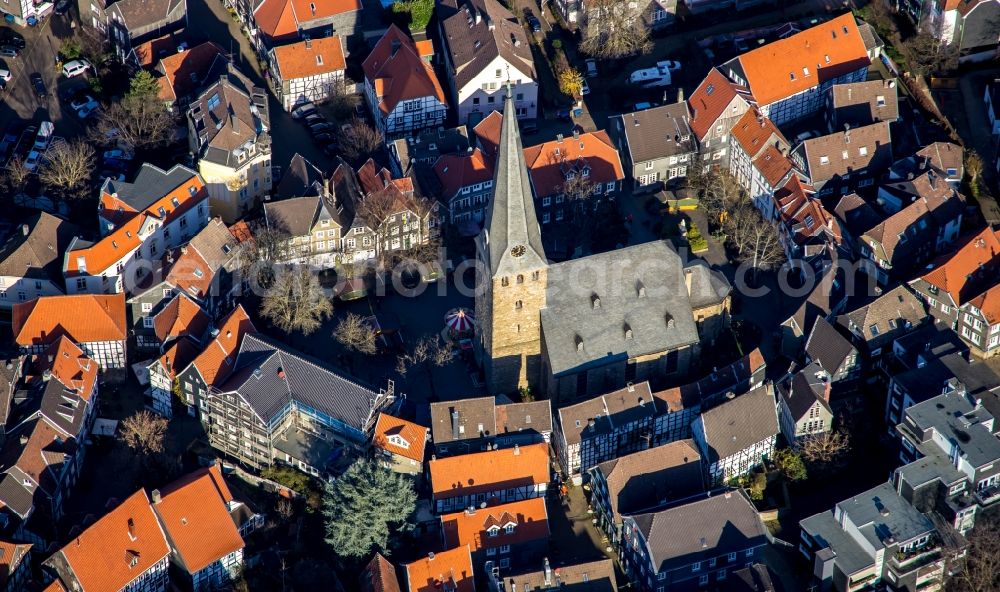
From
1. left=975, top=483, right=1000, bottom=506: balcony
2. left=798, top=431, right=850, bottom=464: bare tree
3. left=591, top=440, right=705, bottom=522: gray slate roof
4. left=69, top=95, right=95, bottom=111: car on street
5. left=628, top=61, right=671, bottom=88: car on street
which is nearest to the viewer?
left=591, top=440, right=705, bottom=522: gray slate roof

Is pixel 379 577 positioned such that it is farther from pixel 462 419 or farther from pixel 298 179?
pixel 298 179

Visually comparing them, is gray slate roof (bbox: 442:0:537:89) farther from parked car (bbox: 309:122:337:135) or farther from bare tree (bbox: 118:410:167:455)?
bare tree (bbox: 118:410:167:455)

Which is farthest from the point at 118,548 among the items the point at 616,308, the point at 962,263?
the point at 962,263

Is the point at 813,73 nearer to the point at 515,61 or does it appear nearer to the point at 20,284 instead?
the point at 515,61

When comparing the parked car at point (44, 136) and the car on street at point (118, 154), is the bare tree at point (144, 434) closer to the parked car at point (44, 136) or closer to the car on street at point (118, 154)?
the car on street at point (118, 154)

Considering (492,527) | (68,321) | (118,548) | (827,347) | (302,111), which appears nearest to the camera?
(118,548)

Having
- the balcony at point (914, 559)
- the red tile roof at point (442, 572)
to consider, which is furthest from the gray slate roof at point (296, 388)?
the balcony at point (914, 559)

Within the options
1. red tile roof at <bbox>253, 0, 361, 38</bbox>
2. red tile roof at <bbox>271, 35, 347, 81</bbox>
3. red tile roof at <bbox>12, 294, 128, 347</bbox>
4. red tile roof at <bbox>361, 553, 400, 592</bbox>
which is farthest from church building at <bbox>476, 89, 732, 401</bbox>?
red tile roof at <bbox>253, 0, 361, 38</bbox>
